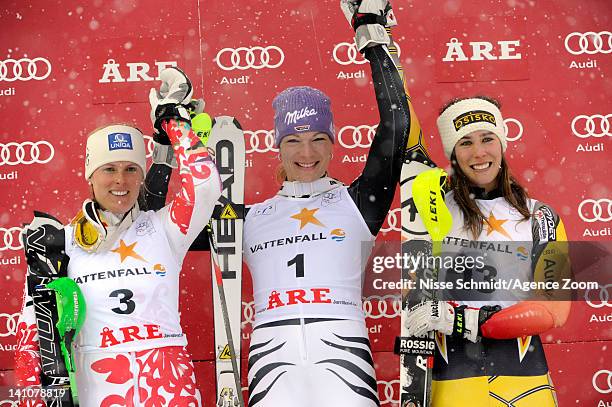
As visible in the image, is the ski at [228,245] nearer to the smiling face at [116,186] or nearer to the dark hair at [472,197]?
the smiling face at [116,186]

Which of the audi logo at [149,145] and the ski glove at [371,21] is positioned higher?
the ski glove at [371,21]

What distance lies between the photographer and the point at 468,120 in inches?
120

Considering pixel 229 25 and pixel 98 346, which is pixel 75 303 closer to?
pixel 98 346

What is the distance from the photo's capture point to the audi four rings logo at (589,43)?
4.11 meters

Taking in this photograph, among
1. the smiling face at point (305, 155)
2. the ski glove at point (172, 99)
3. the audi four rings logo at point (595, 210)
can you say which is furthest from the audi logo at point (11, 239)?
the audi four rings logo at point (595, 210)

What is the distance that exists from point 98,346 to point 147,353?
0.20 meters

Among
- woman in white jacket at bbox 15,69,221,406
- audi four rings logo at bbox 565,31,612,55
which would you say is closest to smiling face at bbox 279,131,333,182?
woman in white jacket at bbox 15,69,221,406

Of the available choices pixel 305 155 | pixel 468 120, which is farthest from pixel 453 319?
pixel 305 155

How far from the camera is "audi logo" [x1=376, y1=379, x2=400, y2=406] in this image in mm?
4086

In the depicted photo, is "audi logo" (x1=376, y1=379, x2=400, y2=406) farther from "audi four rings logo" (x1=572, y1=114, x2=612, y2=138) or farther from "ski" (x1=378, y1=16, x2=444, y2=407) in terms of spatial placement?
"audi four rings logo" (x1=572, y1=114, x2=612, y2=138)

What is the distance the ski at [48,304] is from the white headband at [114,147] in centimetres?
32

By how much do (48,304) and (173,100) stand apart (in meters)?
0.97

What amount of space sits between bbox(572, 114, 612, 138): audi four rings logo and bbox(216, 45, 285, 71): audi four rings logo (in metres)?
1.65

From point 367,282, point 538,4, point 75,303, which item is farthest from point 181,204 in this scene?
point 538,4
